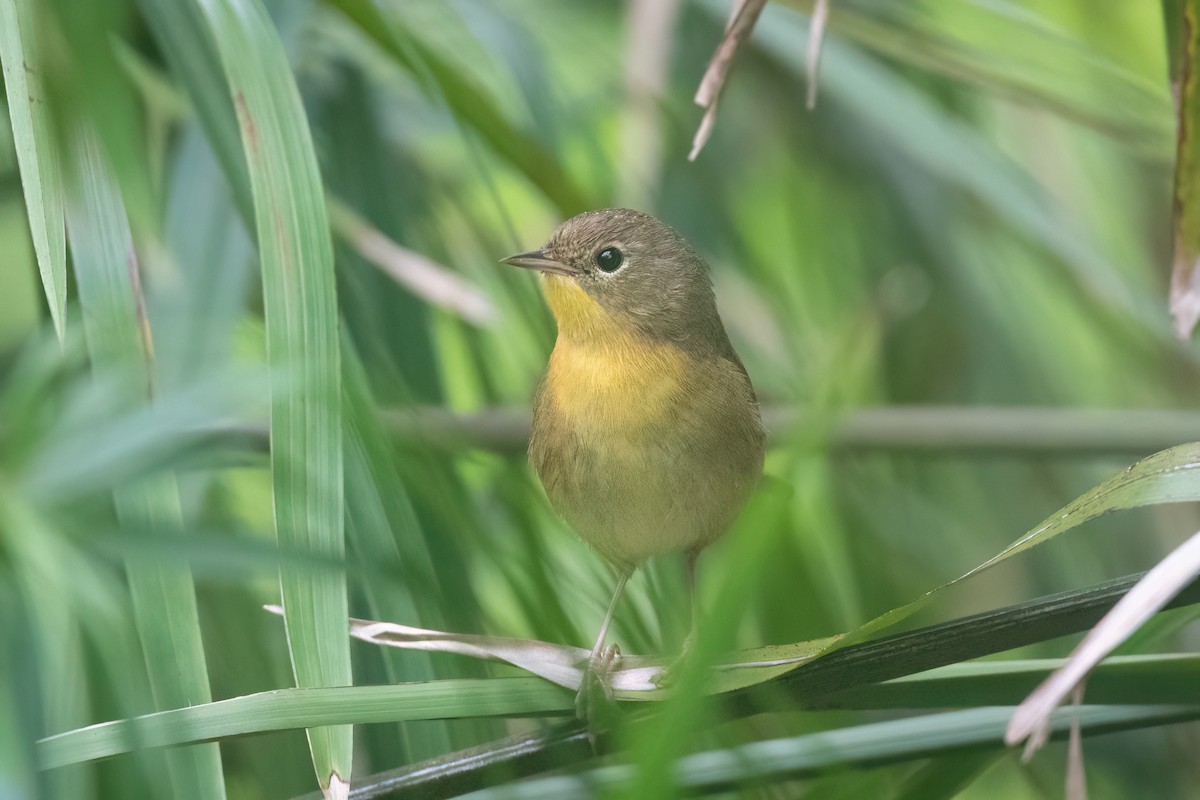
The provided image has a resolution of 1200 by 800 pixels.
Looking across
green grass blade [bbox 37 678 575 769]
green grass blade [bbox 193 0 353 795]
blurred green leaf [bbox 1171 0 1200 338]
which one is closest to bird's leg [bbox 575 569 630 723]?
green grass blade [bbox 37 678 575 769]

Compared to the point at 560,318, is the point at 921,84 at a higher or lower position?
higher

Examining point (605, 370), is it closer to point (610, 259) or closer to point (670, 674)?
point (610, 259)

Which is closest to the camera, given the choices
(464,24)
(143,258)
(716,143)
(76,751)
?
(76,751)

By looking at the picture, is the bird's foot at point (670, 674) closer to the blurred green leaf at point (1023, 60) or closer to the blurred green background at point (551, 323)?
the blurred green background at point (551, 323)

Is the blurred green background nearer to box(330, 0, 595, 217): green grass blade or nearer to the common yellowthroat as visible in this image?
box(330, 0, 595, 217): green grass blade

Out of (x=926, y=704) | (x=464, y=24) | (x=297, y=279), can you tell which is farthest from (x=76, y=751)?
(x=464, y=24)

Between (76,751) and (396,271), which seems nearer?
(76,751)

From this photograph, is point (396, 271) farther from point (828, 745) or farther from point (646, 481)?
point (828, 745)
